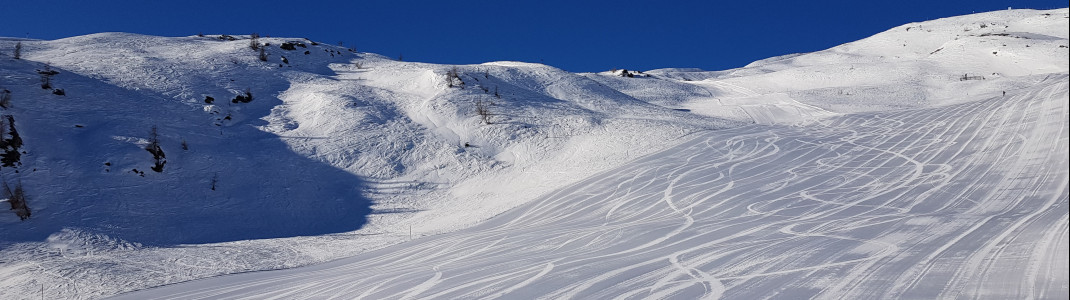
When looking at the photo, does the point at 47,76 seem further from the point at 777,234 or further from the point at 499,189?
the point at 777,234

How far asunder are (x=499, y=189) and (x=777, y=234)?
7.03 metres

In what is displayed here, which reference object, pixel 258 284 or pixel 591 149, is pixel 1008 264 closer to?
pixel 258 284

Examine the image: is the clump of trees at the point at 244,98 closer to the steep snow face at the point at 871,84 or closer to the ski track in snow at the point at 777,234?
the ski track in snow at the point at 777,234

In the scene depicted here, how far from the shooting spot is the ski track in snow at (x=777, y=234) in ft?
16.5

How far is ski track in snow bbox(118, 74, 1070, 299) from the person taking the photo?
5.04 metres

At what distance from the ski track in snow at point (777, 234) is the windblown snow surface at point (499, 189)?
0.16 feet

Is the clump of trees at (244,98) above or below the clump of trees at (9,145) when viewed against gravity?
above

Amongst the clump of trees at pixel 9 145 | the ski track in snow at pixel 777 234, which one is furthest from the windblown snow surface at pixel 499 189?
the clump of trees at pixel 9 145

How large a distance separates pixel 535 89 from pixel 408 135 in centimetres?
825

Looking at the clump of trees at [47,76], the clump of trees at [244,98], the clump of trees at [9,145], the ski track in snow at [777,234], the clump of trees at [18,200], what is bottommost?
the ski track in snow at [777,234]

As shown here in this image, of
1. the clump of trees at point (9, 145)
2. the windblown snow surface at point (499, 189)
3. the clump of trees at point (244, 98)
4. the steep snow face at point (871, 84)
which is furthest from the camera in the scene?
the steep snow face at point (871, 84)

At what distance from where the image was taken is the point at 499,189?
41.5 ft

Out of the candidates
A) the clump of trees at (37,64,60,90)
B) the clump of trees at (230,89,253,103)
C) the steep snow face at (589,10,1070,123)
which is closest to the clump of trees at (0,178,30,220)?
the clump of trees at (37,64,60,90)

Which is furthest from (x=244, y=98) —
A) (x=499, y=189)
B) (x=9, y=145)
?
(x=499, y=189)
